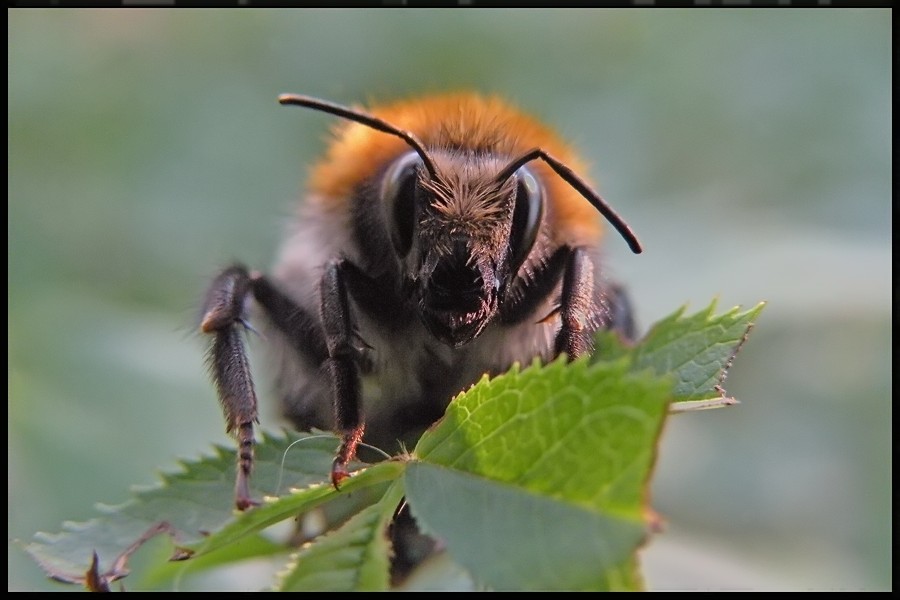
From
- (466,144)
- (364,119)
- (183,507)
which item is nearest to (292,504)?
(183,507)

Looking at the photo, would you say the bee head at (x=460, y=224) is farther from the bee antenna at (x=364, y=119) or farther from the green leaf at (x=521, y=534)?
the green leaf at (x=521, y=534)

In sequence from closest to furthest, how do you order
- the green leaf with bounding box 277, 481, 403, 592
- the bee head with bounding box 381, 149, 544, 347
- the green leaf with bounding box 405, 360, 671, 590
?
the green leaf with bounding box 405, 360, 671, 590 → the green leaf with bounding box 277, 481, 403, 592 → the bee head with bounding box 381, 149, 544, 347

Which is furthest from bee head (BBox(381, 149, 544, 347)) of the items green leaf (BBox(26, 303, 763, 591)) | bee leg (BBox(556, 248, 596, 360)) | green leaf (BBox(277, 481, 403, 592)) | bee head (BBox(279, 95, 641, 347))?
green leaf (BBox(277, 481, 403, 592))

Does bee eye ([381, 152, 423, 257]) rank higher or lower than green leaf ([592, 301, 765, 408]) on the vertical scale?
higher

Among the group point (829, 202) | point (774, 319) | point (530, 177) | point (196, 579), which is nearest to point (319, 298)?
point (530, 177)

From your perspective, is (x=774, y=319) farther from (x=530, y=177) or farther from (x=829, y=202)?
(x=530, y=177)


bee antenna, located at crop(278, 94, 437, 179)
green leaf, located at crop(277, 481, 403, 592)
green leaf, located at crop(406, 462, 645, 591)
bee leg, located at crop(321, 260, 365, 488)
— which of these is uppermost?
bee antenna, located at crop(278, 94, 437, 179)

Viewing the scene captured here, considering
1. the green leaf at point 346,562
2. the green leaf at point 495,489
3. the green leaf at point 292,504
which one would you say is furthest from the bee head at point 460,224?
the green leaf at point 346,562

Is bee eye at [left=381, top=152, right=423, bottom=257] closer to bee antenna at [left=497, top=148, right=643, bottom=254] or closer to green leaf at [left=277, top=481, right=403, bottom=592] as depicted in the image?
bee antenna at [left=497, top=148, right=643, bottom=254]
